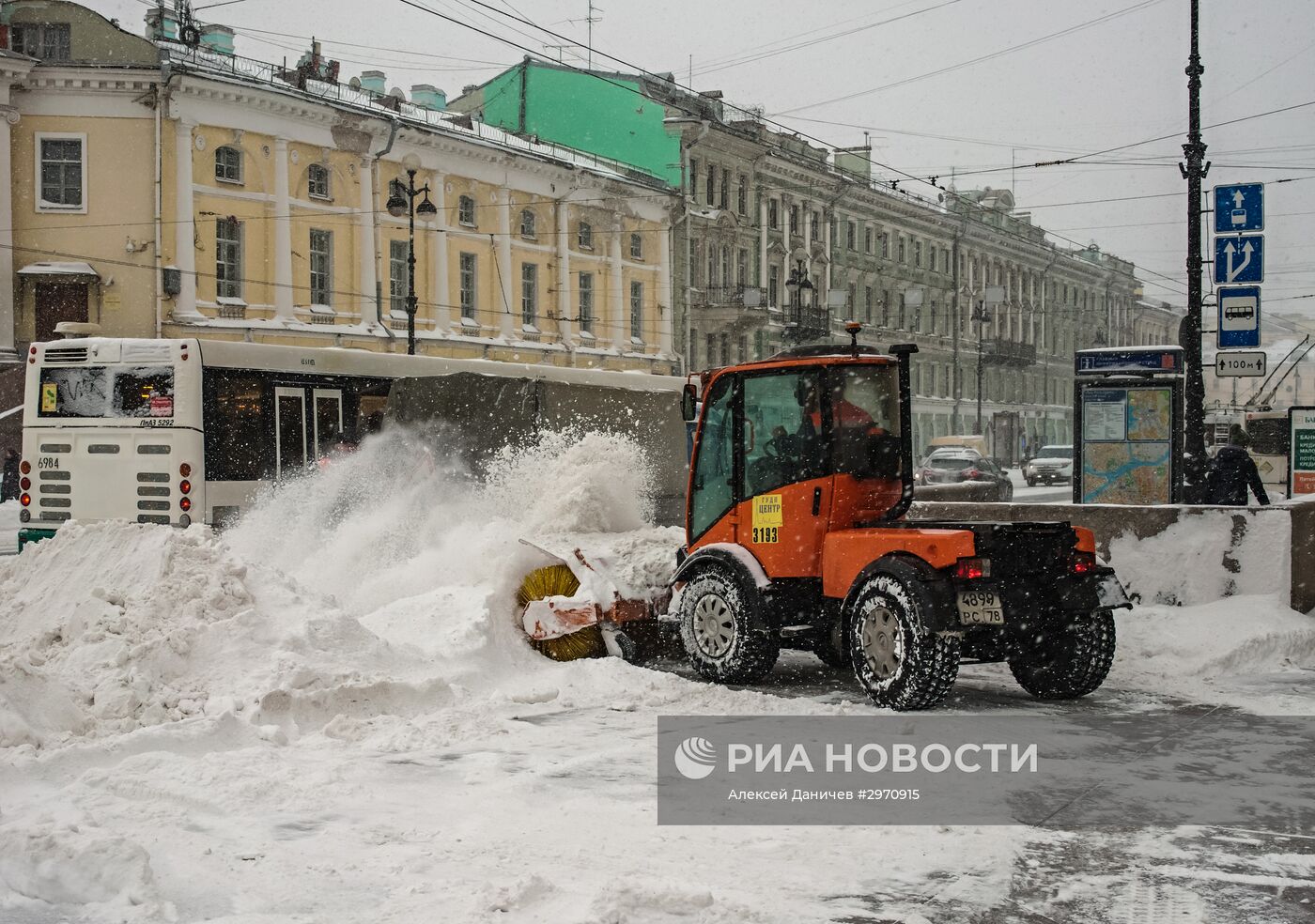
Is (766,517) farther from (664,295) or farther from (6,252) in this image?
(664,295)

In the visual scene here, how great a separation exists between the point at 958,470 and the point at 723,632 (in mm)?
31662

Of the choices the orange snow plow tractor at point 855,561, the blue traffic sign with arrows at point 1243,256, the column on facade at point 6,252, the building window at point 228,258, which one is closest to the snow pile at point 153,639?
the orange snow plow tractor at point 855,561

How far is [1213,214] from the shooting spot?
736 inches

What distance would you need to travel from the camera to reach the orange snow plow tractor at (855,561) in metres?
8.60

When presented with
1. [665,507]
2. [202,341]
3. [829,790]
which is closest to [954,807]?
[829,790]

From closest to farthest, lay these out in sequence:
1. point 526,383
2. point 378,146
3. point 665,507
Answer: point 665,507, point 526,383, point 378,146

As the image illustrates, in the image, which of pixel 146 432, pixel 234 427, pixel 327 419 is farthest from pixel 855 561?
pixel 327 419

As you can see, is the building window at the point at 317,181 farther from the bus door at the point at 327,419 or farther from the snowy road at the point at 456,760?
the snowy road at the point at 456,760

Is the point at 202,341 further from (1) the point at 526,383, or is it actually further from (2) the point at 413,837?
(2) the point at 413,837

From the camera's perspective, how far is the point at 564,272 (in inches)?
1806

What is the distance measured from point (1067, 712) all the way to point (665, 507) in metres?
7.23

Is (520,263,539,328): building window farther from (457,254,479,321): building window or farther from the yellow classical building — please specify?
(457,254,479,321): building window

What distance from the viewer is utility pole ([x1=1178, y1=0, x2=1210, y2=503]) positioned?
55.0 ft

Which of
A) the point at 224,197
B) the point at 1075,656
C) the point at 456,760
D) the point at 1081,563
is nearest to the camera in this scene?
the point at 456,760
